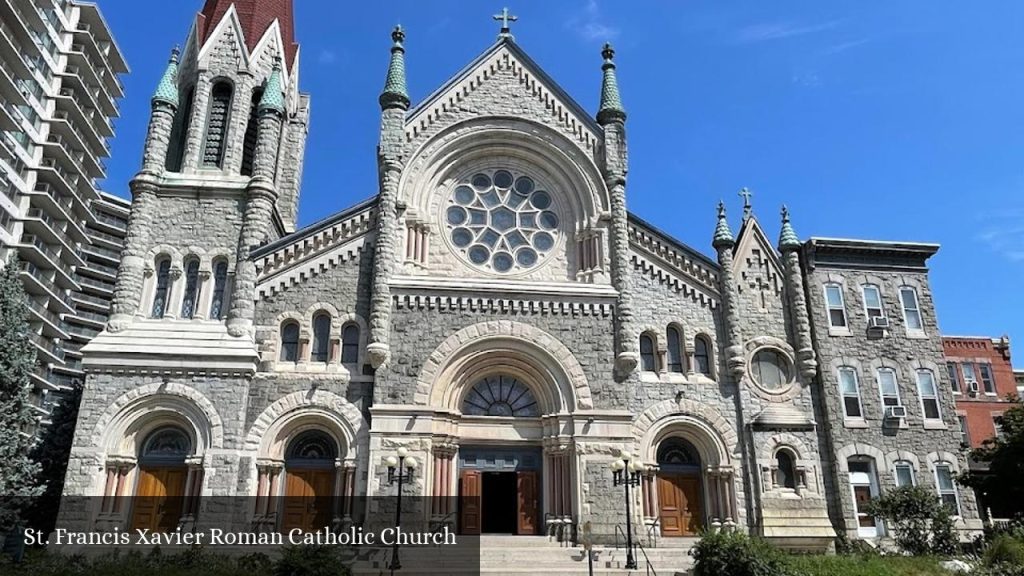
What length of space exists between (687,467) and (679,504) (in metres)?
1.20

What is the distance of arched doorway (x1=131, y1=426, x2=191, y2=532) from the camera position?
70.7 feet

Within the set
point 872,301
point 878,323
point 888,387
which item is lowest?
point 888,387

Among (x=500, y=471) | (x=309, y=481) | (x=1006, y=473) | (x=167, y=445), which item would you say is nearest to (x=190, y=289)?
(x=167, y=445)

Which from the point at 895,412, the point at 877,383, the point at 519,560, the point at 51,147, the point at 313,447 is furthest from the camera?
the point at 51,147

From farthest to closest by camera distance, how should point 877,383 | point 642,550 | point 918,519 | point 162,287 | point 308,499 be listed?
point 877,383
point 162,287
point 308,499
point 918,519
point 642,550

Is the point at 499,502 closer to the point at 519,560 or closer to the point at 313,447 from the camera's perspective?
the point at 519,560

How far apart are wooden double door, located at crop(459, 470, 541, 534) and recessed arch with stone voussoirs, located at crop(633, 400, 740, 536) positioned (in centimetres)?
343

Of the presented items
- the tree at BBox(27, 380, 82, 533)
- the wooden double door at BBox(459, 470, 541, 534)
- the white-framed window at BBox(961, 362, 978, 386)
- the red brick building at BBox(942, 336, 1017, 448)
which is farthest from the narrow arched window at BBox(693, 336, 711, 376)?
the white-framed window at BBox(961, 362, 978, 386)

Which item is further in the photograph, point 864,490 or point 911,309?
point 911,309

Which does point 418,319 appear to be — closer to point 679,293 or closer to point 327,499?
point 327,499

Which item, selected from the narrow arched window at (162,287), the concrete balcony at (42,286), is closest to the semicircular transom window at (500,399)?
the narrow arched window at (162,287)

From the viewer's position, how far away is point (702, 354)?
84.4 ft

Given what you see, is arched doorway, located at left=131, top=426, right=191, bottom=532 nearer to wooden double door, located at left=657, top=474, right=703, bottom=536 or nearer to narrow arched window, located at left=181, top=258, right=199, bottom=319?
narrow arched window, located at left=181, top=258, right=199, bottom=319

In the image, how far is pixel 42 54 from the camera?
156 ft
